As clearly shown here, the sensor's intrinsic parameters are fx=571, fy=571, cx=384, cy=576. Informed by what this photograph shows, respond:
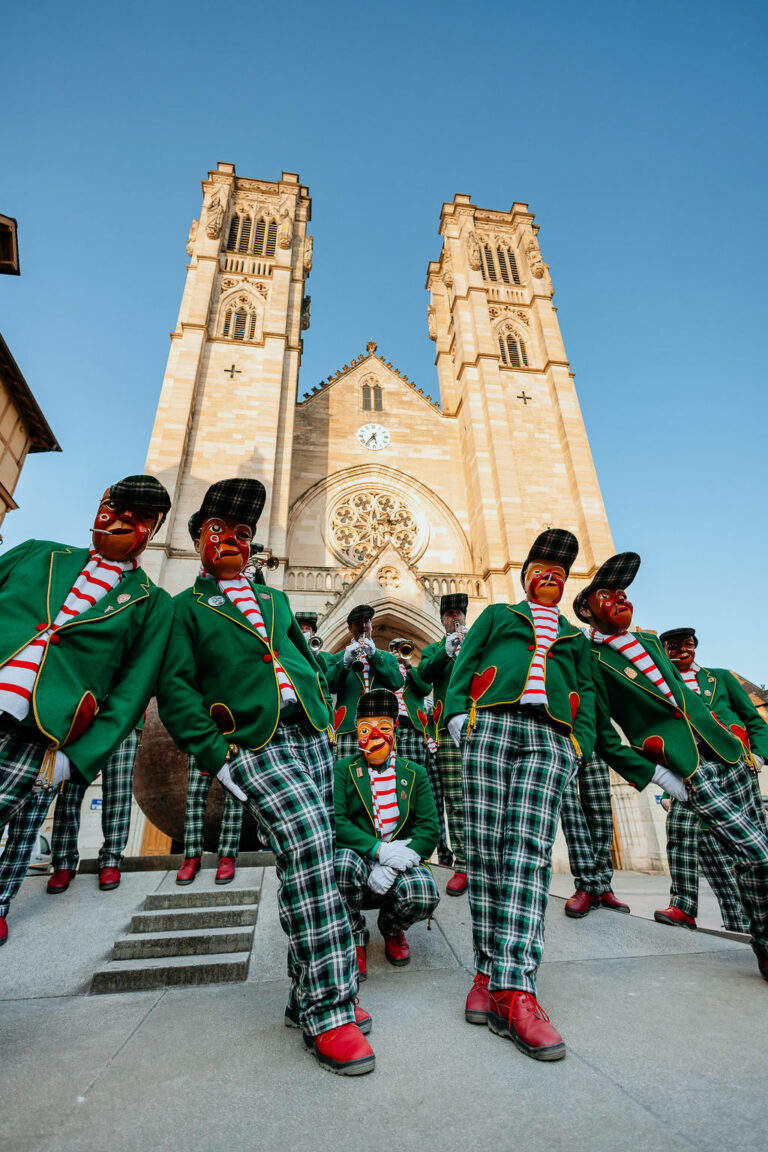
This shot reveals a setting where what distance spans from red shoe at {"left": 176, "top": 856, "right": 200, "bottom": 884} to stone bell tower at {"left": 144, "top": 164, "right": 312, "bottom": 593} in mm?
8971

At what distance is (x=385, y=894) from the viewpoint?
270 centimetres

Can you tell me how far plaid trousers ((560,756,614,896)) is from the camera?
3770 mm

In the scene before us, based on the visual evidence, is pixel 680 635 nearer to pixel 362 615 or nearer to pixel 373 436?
pixel 362 615

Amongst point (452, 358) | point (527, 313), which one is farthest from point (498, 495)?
point (527, 313)

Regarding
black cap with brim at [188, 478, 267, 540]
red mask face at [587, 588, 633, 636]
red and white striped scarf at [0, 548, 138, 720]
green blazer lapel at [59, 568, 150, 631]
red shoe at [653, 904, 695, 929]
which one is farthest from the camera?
red shoe at [653, 904, 695, 929]

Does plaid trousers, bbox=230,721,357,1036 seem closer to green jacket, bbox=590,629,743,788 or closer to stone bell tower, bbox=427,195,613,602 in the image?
green jacket, bbox=590,629,743,788

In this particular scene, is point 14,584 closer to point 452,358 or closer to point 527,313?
point 452,358

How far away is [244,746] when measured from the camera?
213cm

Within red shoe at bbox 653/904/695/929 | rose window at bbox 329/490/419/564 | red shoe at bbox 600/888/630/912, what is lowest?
red shoe at bbox 653/904/695/929

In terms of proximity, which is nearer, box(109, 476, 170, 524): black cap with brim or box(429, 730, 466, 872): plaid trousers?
box(109, 476, 170, 524): black cap with brim

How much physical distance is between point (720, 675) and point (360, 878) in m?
3.03

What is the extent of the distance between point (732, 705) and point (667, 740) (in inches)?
63.3

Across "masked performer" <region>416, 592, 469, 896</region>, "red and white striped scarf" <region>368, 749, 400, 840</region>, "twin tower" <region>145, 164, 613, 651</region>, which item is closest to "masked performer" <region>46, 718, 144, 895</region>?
"red and white striped scarf" <region>368, 749, 400, 840</region>

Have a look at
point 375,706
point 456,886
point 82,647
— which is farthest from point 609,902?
point 82,647
